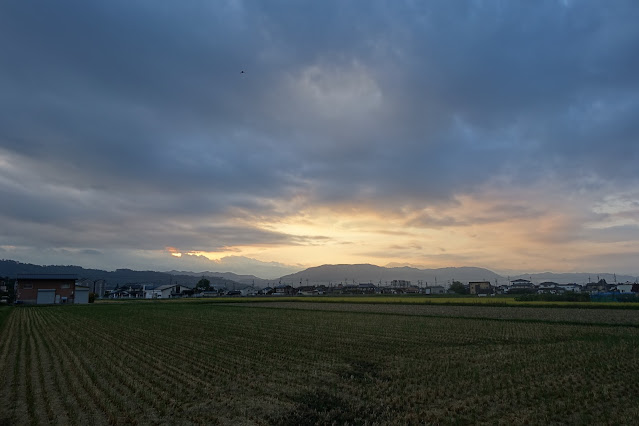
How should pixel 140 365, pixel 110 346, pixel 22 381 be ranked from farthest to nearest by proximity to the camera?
1. pixel 110 346
2. pixel 140 365
3. pixel 22 381

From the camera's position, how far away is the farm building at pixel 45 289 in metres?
66.8

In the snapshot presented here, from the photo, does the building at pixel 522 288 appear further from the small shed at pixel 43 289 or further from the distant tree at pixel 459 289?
the small shed at pixel 43 289

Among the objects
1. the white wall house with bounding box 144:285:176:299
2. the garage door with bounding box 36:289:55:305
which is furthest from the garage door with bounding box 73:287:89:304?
the white wall house with bounding box 144:285:176:299

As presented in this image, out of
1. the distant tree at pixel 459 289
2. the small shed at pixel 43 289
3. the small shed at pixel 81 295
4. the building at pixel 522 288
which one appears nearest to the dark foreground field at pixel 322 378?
the small shed at pixel 43 289

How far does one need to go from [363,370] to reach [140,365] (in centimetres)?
894

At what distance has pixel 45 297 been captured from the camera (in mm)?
67750

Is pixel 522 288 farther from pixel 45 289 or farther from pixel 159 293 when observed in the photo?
pixel 45 289

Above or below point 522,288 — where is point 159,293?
below

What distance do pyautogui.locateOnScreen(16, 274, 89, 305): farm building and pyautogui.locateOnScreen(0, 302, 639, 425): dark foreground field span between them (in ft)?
175

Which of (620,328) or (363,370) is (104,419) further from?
(620,328)

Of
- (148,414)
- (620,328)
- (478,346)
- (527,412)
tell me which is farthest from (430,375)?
(620,328)

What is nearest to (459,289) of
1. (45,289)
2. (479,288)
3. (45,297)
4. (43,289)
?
(479,288)

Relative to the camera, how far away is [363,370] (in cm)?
1457

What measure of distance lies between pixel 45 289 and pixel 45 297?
141cm
